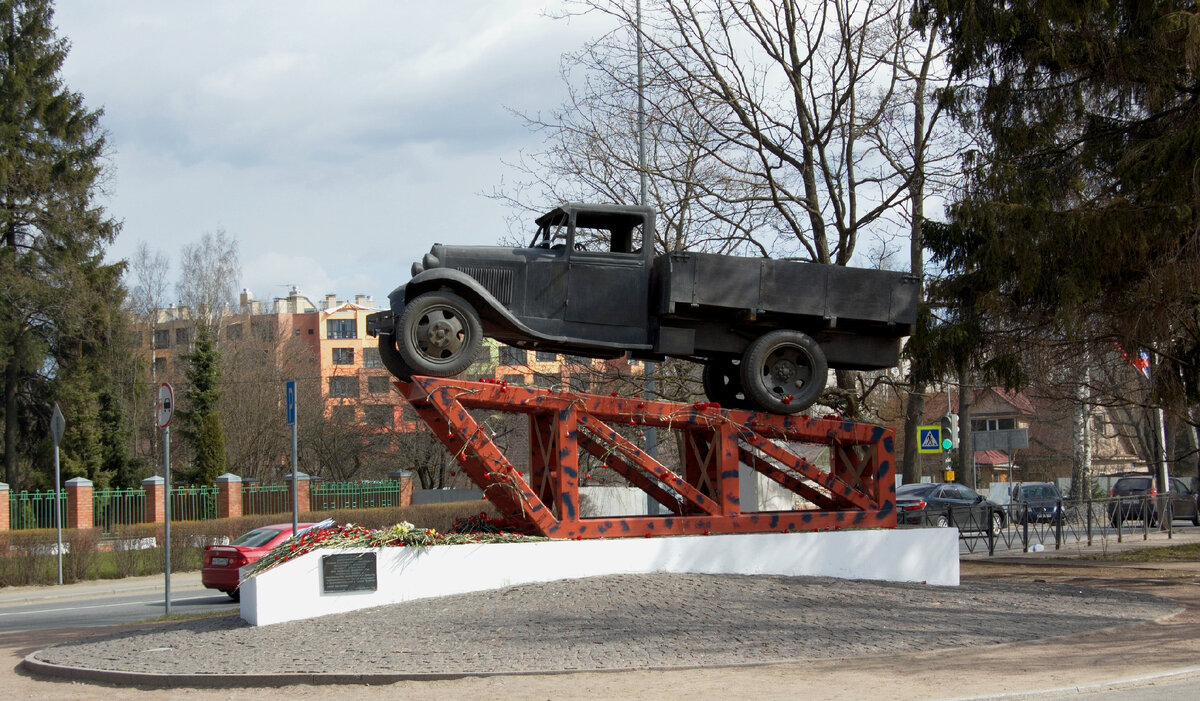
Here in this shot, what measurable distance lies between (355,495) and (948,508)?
66.8 ft

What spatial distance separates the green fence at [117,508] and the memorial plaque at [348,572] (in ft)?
66.7

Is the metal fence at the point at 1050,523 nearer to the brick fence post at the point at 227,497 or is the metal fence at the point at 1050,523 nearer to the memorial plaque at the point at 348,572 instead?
the memorial plaque at the point at 348,572

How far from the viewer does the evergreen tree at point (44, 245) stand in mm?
37531

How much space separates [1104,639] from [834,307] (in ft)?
15.2

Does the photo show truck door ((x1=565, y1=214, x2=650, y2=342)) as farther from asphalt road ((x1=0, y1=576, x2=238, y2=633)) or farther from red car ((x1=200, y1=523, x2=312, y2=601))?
red car ((x1=200, y1=523, x2=312, y2=601))

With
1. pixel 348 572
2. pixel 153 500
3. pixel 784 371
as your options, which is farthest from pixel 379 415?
pixel 348 572

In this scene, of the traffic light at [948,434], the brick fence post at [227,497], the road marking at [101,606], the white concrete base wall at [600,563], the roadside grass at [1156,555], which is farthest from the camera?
the brick fence post at [227,497]

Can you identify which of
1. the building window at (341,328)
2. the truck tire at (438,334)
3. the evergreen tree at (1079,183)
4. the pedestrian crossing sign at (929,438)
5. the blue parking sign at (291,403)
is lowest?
the pedestrian crossing sign at (929,438)

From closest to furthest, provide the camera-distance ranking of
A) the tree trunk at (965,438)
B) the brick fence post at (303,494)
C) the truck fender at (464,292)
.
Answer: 1. the truck fender at (464,292)
2. the tree trunk at (965,438)
3. the brick fence post at (303,494)

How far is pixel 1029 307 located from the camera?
15742mm

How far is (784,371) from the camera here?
499 inches

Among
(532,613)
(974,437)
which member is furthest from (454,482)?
(532,613)

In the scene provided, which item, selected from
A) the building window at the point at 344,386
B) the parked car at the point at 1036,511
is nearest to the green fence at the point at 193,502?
the parked car at the point at 1036,511

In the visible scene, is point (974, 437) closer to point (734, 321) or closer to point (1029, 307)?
point (1029, 307)
